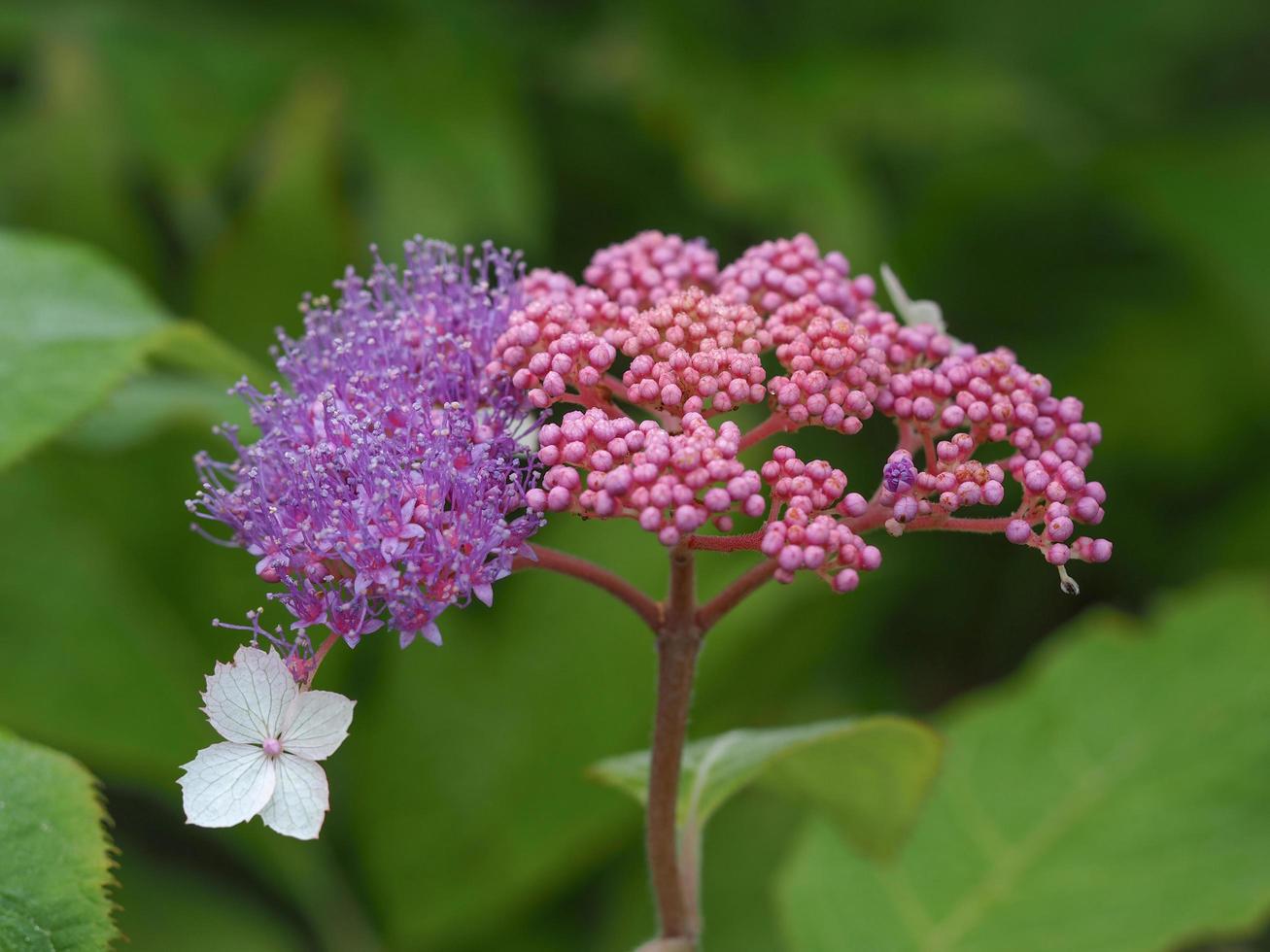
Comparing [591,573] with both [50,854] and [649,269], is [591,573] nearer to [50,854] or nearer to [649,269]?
[649,269]

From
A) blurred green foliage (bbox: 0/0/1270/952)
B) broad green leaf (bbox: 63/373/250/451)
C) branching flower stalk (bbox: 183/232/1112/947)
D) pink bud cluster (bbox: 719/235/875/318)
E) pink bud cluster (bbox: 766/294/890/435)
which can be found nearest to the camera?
branching flower stalk (bbox: 183/232/1112/947)

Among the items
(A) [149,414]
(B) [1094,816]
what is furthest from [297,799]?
(B) [1094,816]

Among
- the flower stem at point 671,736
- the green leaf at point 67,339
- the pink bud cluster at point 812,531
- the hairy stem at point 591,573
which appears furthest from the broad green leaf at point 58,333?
the pink bud cluster at point 812,531

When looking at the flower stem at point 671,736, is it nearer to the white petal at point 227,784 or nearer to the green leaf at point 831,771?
the green leaf at point 831,771

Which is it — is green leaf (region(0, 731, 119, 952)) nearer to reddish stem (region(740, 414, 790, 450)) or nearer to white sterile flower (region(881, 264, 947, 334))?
reddish stem (region(740, 414, 790, 450))

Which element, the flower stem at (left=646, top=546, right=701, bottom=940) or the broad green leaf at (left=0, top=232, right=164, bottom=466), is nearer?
the flower stem at (left=646, top=546, right=701, bottom=940)

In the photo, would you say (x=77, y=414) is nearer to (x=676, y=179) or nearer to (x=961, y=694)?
(x=676, y=179)

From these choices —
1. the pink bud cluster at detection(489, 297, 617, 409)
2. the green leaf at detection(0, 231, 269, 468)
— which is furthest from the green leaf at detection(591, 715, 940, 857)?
the green leaf at detection(0, 231, 269, 468)

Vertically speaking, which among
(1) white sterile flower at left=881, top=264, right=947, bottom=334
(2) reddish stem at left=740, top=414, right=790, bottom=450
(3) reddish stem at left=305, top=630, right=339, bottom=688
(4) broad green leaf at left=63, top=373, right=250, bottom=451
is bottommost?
(3) reddish stem at left=305, top=630, right=339, bottom=688
